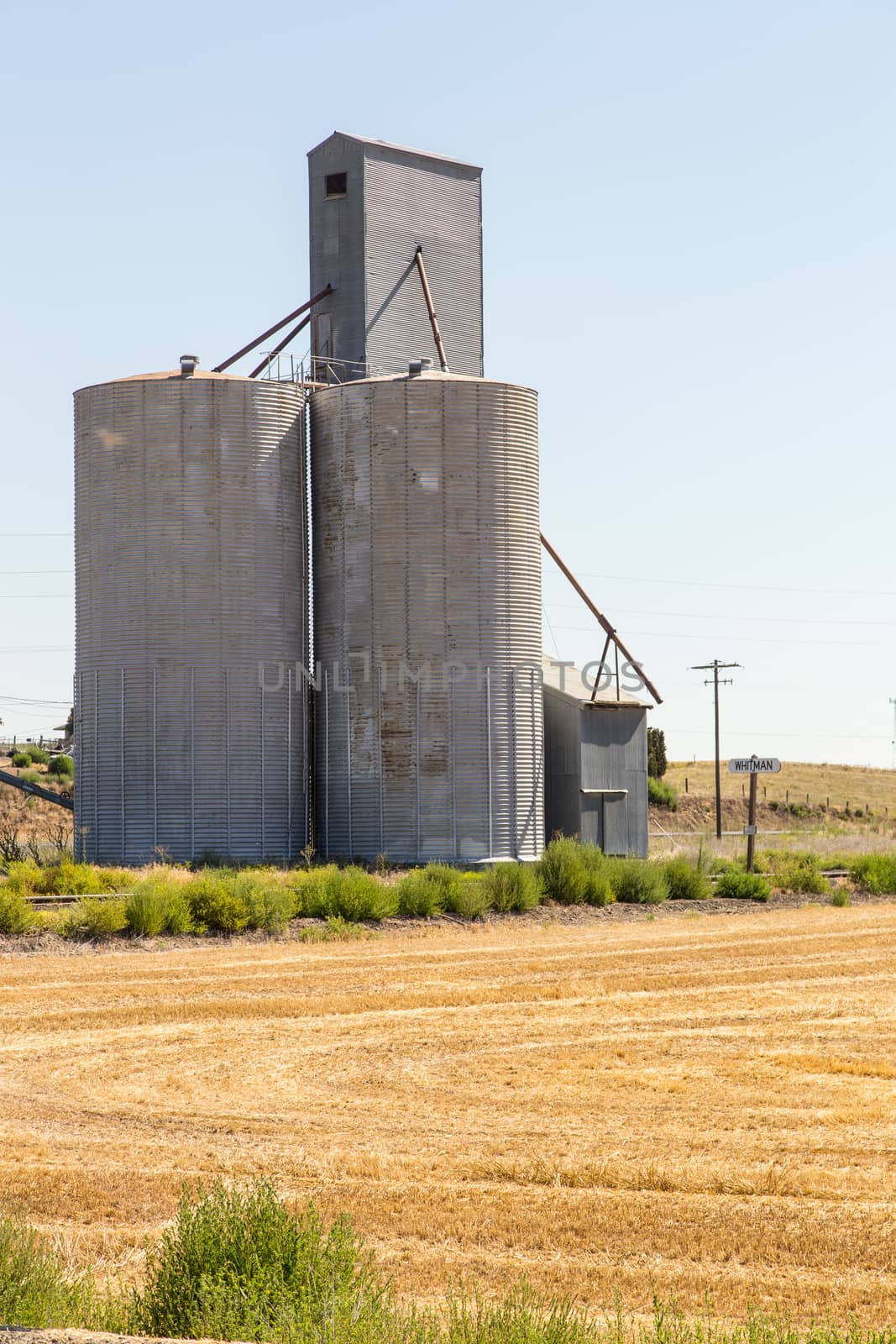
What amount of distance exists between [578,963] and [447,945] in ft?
11.6

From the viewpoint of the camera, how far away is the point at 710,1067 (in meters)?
14.4

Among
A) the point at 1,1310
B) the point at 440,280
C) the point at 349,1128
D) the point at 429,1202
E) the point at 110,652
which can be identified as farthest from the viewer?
the point at 440,280

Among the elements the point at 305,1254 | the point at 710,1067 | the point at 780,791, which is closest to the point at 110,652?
the point at 710,1067

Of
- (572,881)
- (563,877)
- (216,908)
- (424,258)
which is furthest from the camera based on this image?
(424,258)

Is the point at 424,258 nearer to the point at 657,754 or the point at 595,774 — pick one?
the point at 595,774

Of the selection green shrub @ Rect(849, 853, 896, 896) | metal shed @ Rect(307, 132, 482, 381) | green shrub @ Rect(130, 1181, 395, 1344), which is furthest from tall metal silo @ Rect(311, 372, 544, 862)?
green shrub @ Rect(130, 1181, 395, 1344)

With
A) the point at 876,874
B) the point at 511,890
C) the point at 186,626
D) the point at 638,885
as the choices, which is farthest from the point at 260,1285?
the point at 186,626

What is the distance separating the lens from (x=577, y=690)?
45.0 metres

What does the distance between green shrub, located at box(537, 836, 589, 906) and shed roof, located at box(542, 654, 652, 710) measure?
34.8 feet

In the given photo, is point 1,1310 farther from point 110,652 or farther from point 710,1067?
point 110,652

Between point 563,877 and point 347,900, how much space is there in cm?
626

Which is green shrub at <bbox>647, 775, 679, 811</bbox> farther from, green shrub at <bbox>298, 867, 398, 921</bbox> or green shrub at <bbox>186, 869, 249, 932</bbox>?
green shrub at <bbox>186, 869, 249, 932</bbox>

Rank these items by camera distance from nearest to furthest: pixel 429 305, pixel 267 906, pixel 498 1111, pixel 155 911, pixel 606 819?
pixel 498 1111 → pixel 155 911 → pixel 267 906 → pixel 606 819 → pixel 429 305

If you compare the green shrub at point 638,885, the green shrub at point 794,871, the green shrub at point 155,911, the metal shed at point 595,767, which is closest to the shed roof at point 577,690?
the metal shed at point 595,767
